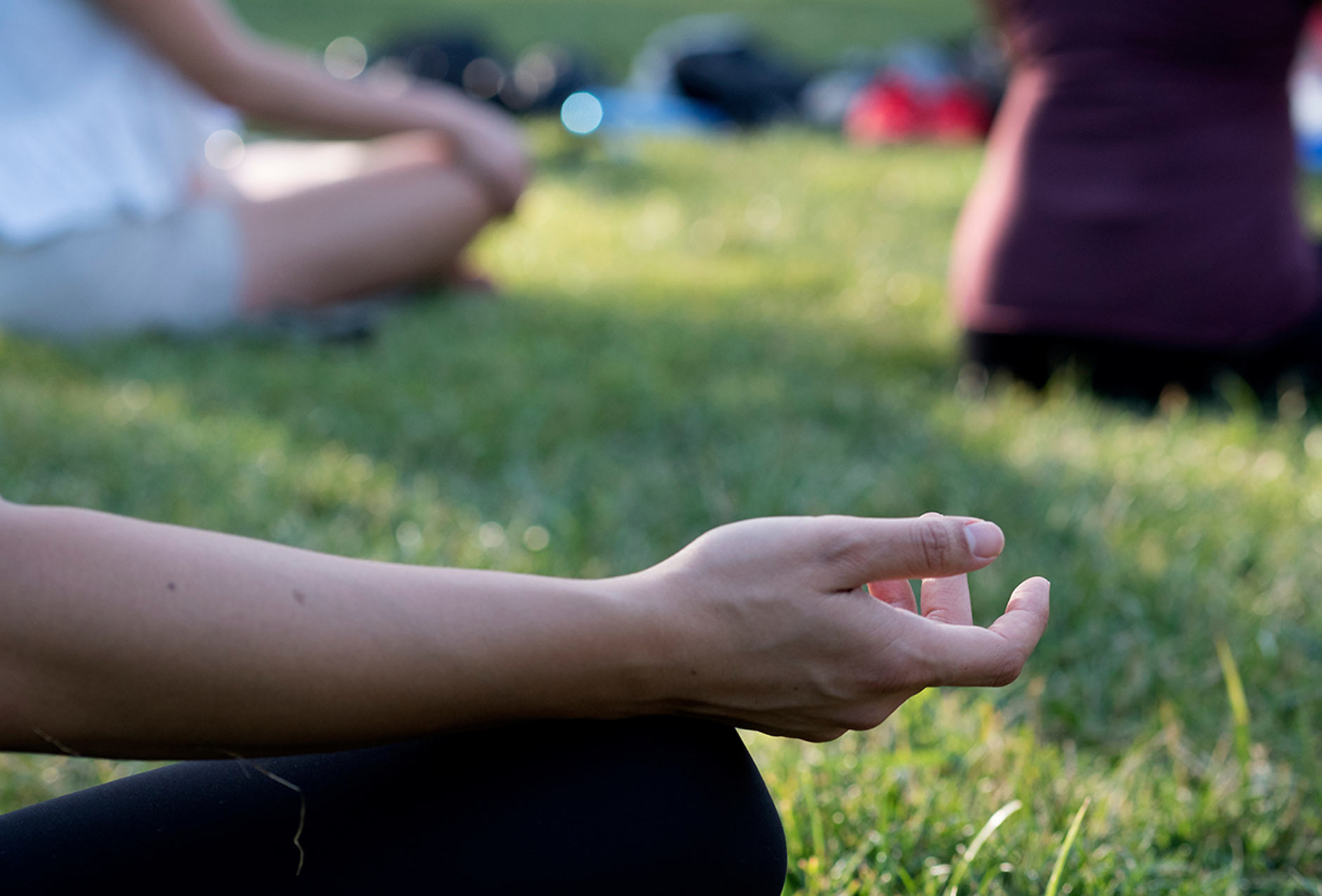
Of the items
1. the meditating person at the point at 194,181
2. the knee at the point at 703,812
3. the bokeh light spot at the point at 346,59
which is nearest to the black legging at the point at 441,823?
the knee at the point at 703,812

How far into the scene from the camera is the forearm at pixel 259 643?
840 millimetres

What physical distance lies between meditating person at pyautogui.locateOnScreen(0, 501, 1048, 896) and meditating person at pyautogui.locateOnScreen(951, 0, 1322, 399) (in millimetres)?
1869

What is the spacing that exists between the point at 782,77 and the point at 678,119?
78 cm

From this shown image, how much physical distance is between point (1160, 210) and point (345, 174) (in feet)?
6.54

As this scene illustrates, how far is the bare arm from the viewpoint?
290cm

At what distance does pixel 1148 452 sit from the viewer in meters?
2.36

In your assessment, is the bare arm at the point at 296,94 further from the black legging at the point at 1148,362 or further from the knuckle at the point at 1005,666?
the knuckle at the point at 1005,666

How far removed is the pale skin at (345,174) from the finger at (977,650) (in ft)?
8.18

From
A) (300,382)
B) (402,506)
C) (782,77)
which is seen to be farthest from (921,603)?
(782,77)

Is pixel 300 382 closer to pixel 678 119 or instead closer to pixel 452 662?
pixel 452 662

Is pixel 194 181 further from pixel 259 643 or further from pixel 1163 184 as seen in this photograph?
pixel 259 643

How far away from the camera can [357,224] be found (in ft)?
10.7

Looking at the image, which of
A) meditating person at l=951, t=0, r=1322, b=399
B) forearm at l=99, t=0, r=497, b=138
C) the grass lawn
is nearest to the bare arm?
forearm at l=99, t=0, r=497, b=138

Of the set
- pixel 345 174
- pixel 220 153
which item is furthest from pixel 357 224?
pixel 220 153
